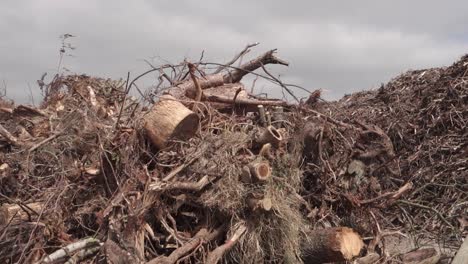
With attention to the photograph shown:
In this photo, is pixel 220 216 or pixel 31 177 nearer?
pixel 220 216

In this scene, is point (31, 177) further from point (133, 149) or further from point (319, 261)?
point (319, 261)

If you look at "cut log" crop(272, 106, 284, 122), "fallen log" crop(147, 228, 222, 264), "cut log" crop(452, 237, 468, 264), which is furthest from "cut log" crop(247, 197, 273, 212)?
"cut log" crop(452, 237, 468, 264)

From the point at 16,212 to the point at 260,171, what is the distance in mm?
1940

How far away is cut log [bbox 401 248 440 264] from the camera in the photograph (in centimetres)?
476

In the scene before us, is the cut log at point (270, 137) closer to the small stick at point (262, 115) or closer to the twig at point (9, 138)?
the small stick at point (262, 115)

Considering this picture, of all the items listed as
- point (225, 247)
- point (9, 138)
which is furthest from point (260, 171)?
point (9, 138)

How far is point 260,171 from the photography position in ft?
13.5

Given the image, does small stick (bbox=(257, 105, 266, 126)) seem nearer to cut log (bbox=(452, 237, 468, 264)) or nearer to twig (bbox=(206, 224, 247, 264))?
twig (bbox=(206, 224, 247, 264))

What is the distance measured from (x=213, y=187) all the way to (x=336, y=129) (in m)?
1.59

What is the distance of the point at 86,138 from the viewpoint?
187 inches

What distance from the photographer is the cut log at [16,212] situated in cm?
420

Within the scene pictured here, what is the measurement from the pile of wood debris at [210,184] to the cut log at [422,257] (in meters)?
0.02

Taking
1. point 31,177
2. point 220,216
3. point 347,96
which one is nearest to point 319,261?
point 220,216

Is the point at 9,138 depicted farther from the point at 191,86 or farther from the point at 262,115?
the point at 262,115
